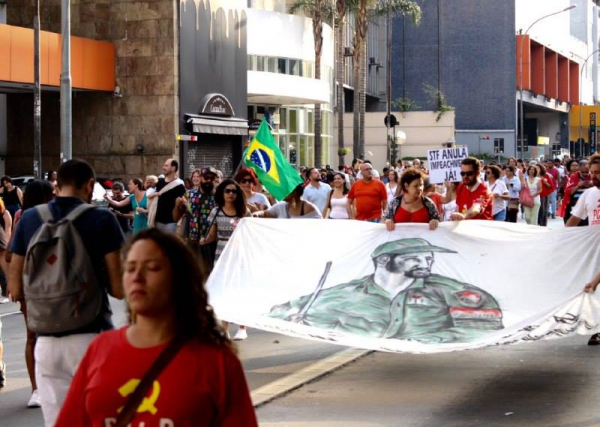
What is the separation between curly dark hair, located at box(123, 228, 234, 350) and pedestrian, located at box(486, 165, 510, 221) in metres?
16.1

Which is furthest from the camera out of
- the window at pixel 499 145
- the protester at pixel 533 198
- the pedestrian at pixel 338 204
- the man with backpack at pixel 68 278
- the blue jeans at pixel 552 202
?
the window at pixel 499 145

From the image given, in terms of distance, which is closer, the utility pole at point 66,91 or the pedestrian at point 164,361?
the pedestrian at point 164,361

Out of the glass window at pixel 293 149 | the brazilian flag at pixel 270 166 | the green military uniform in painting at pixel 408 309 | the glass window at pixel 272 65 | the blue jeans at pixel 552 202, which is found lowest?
the green military uniform in painting at pixel 408 309

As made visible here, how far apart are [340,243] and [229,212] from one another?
1.45 meters

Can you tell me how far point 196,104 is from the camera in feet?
128

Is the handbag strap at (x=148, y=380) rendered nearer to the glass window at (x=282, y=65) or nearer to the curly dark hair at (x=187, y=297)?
the curly dark hair at (x=187, y=297)

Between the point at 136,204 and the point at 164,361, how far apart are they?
15.8 metres

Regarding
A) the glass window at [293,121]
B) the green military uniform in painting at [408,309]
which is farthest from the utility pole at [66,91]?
the glass window at [293,121]

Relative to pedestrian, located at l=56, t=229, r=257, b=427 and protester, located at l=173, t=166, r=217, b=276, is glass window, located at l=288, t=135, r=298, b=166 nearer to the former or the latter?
protester, located at l=173, t=166, r=217, b=276

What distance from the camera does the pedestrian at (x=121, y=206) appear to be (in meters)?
20.4

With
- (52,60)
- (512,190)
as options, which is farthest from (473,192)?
(52,60)

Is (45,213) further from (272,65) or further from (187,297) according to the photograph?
(272,65)

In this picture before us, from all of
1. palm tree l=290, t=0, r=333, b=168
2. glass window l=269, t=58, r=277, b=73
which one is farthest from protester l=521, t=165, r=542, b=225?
palm tree l=290, t=0, r=333, b=168

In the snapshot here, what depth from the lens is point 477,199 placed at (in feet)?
42.3
